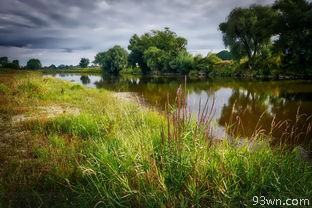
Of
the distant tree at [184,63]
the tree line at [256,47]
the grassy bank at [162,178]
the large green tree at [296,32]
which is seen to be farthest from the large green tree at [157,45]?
the grassy bank at [162,178]

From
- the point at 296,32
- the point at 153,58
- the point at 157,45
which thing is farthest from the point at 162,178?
the point at 157,45

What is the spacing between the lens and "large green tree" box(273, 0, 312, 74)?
3111 cm

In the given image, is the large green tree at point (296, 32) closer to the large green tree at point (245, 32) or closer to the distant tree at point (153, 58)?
the large green tree at point (245, 32)

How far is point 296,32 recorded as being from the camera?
32156 millimetres

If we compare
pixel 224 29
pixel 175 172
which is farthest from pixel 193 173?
pixel 224 29

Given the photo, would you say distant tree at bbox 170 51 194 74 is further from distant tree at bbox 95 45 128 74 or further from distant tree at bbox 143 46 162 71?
distant tree at bbox 95 45 128 74

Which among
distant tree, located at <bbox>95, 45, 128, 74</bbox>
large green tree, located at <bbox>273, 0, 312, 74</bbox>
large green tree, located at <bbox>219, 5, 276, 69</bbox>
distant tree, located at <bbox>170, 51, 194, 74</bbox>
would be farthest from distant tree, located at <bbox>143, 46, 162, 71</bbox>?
large green tree, located at <bbox>273, 0, 312, 74</bbox>

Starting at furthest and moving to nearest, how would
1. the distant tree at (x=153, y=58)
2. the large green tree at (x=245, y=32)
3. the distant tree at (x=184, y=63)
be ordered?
the distant tree at (x=153, y=58) → the distant tree at (x=184, y=63) → the large green tree at (x=245, y=32)

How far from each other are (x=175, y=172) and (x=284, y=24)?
38456 mm

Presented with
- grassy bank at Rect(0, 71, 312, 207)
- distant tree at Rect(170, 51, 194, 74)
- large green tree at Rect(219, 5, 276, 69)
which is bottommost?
grassy bank at Rect(0, 71, 312, 207)

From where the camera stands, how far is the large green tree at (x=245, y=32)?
48.2 metres

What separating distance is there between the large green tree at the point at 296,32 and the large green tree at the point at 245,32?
1275cm

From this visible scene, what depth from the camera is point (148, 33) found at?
110688mm

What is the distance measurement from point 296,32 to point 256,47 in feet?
64.9
